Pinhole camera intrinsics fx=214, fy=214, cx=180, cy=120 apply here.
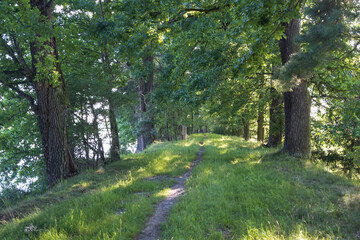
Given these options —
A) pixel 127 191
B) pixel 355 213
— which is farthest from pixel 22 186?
pixel 355 213

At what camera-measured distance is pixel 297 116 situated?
9.59m

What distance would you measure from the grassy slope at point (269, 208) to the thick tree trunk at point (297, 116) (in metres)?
2.39

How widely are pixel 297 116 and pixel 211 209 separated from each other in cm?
688

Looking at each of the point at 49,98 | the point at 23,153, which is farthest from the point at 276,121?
the point at 23,153

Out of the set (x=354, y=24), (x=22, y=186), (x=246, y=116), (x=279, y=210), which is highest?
(x=354, y=24)

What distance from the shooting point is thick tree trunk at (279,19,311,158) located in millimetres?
9477

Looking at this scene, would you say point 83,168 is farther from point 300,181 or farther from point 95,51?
point 300,181

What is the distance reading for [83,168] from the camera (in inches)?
444

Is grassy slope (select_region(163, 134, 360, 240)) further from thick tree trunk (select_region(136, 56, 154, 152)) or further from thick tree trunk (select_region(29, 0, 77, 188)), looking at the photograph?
thick tree trunk (select_region(136, 56, 154, 152))

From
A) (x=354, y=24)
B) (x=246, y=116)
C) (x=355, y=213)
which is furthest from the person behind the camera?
(x=246, y=116)

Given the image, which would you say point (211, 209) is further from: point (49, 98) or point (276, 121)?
point (276, 121)

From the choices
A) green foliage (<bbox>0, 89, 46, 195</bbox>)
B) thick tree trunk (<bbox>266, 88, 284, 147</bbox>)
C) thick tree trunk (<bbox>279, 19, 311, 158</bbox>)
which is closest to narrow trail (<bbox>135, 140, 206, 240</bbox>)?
thick tree trunk (<bbox>279, 19, 311, 158</bbox>)

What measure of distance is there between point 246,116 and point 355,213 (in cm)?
1126

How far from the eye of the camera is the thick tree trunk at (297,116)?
9.48 meters
